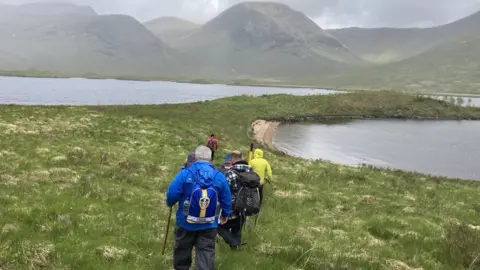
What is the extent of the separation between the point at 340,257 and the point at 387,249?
8.76ft

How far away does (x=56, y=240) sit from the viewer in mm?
11461

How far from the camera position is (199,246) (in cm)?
932

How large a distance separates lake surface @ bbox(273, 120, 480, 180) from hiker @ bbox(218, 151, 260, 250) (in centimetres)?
4146

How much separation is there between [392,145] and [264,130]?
22.2 metres

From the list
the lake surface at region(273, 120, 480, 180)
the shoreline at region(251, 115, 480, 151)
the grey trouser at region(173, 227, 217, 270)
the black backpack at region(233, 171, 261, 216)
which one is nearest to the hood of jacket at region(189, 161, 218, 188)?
the grey trouser at region(173, 227, 217, 270)

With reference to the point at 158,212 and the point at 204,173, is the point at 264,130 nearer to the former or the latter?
the point at 158,212

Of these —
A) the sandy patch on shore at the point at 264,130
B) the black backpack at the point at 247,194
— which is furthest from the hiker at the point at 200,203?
the sandy patch on shore at the point at 264,130

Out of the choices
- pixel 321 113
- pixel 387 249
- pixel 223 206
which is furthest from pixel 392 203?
pixel 321 113

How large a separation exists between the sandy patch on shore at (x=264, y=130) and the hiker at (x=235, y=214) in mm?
50701

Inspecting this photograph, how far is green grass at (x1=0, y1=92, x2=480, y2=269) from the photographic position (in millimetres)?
11305

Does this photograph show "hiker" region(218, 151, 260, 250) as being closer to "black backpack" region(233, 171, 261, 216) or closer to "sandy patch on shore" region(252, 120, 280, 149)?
"black backpack" region(233, 171, 261, 216)

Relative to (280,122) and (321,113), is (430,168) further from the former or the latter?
(321,113)

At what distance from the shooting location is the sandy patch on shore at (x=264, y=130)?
66312 millimetres

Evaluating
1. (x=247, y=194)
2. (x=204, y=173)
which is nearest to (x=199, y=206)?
(x=204, y=173)
